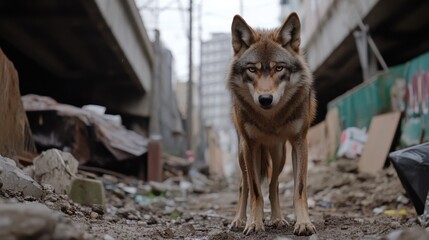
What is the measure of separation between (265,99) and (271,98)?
0.17 ft

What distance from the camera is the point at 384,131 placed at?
966 centimetres

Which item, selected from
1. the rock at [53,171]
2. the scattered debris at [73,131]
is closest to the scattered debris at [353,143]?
the scattered debris at [73,131]

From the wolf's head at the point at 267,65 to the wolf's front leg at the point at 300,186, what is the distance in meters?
0.42

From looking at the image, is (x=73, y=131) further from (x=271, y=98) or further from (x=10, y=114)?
(x=271, y=98)

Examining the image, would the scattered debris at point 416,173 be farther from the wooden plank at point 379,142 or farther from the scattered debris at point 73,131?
the scattered debris at point 73,131

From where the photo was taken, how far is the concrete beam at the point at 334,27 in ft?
42.7

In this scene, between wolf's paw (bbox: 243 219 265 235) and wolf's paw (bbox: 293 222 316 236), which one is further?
wolf's paw (bbox: 243 219 265 235)

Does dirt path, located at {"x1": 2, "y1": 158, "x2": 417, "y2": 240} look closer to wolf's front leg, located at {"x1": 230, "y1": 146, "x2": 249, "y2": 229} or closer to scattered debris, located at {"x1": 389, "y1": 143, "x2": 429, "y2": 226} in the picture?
wolf's front leg, located at {"x1": 230, "y1": 146, "x2": 249, "y2": 229}

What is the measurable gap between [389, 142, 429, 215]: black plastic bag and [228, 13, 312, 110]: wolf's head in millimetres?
1381

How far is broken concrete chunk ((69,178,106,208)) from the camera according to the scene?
17.5 feet

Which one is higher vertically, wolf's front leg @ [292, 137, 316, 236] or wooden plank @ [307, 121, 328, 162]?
wolf's front leg @ [292, 137, 316, 236]

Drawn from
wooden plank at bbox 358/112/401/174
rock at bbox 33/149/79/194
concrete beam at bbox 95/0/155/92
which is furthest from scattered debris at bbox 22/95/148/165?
wooden plank at bbox 358/112/401/174

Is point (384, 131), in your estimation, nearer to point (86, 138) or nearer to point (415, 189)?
point (415, 189)

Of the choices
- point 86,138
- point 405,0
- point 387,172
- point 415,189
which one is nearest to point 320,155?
point 405,0
